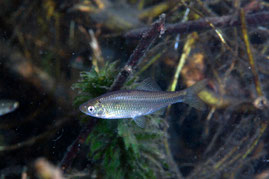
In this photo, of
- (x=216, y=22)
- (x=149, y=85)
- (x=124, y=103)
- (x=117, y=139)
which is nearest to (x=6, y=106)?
(x=117, y=139)

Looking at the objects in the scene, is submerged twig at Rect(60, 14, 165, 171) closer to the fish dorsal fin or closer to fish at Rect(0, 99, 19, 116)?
the fish dorsal fin

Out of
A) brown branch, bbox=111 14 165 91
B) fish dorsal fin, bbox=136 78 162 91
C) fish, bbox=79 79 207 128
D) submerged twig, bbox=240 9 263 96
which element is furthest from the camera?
submerged twig, bbox=240 9 263 96

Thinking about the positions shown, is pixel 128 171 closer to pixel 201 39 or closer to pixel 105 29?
pixel 201 39

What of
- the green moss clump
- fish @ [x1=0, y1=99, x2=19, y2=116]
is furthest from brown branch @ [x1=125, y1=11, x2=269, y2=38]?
fish @ [x1=0, y1=99, x2=19, y2=116]

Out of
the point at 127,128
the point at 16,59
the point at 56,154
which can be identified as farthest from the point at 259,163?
the point at 16,59

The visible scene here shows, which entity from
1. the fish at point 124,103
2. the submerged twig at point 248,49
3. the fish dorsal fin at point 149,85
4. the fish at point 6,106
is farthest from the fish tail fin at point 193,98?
the fish at point 6,106

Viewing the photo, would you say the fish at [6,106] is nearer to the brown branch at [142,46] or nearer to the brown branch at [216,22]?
the brown branch at [142,46]

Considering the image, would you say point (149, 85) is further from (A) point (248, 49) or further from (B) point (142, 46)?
(A) point (248, 49)
